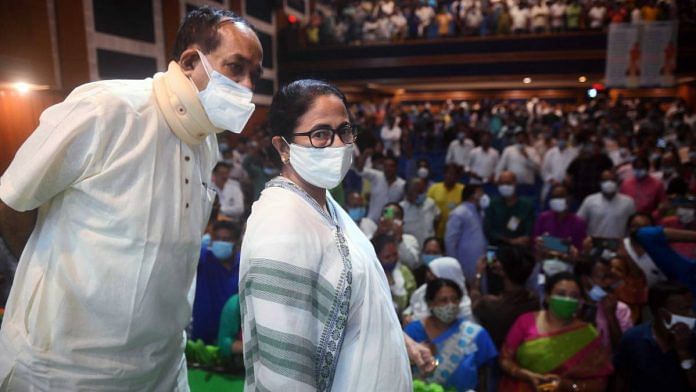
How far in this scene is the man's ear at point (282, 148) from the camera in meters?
1.25

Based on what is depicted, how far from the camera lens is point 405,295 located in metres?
3.38

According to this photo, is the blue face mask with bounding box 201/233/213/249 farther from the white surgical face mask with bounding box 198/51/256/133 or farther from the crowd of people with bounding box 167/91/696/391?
the white surgical face mask with bounding box 198/51/256/133

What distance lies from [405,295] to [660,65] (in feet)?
29.7

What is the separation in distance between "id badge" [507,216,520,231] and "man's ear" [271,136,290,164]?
12.3 feet

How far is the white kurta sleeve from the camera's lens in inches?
41.4

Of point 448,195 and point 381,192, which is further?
point 381,192

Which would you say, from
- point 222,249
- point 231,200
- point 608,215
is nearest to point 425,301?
point 222,249

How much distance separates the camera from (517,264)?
313 centimetres

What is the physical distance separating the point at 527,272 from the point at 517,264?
0.08 m

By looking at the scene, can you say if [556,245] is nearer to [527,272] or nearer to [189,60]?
[527,272]

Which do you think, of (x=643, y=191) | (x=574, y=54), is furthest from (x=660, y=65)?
(x=643, y=191)

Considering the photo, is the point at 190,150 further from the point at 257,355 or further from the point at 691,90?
the point at 691,90

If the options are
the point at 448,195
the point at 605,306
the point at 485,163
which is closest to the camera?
the point at 605,306

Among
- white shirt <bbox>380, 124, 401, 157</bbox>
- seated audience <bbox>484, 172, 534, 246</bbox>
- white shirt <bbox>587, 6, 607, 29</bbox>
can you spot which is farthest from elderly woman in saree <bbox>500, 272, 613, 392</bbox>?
white shirt <bbox>587, 6, 607, 29</bbox>
